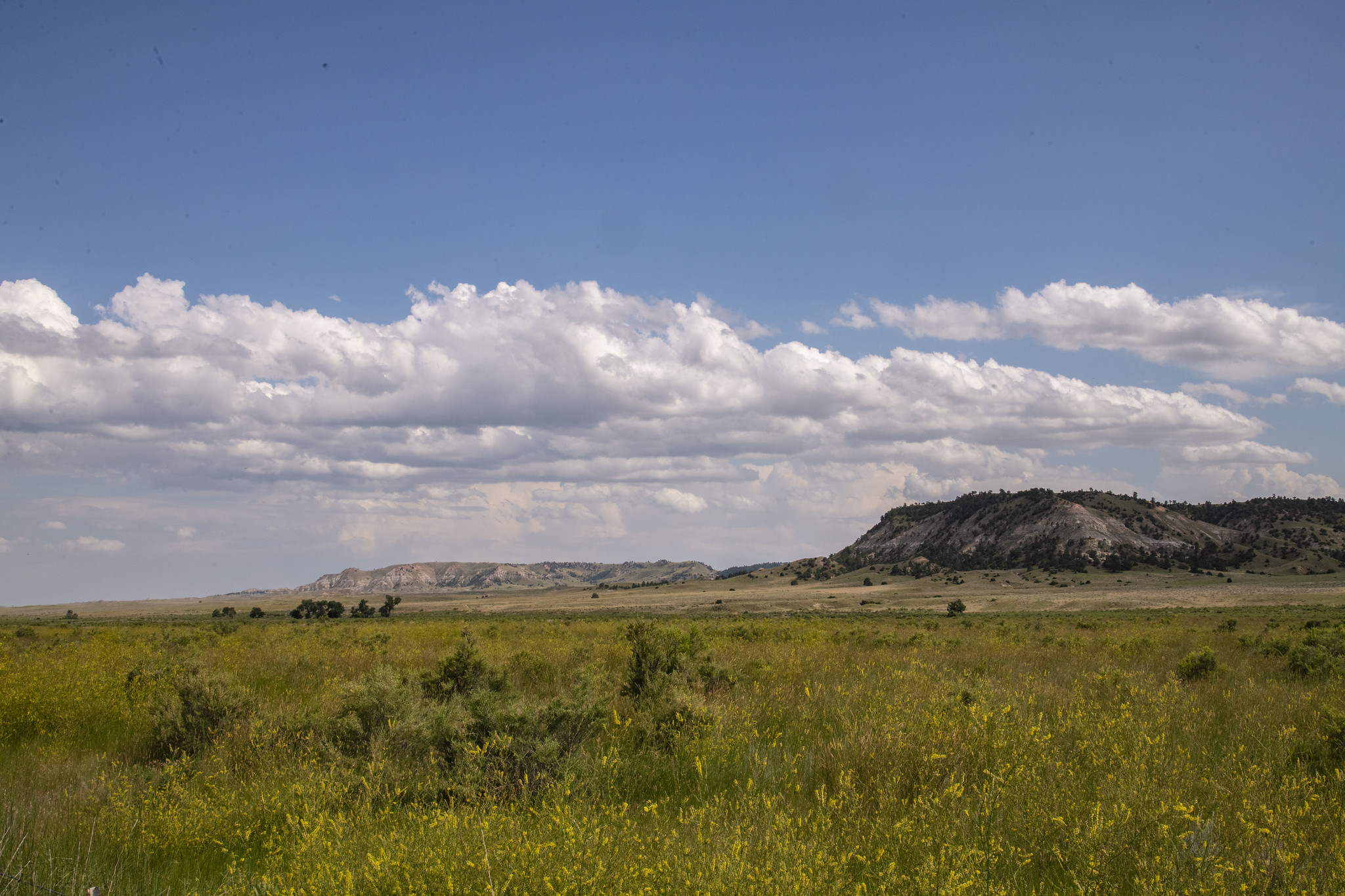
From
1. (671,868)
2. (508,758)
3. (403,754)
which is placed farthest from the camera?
(403,754)

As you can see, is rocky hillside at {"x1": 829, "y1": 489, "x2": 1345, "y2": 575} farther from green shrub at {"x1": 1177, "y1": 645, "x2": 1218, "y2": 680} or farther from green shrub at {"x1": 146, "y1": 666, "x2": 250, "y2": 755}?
green shrub at {"x1": 146, "y1": 666, "x2": 250, "y2": 755}

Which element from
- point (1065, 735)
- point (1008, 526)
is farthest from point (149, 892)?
point (1008, 526)

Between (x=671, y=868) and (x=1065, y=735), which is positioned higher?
(x=671, y=868)

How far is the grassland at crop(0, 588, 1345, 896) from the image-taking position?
4.33m

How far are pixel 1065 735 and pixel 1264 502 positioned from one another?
22408 cm

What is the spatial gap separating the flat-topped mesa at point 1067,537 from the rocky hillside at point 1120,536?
30 centimetres

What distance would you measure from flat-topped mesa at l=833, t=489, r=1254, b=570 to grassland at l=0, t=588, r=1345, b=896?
142 meters

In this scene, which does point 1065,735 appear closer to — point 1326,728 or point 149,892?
point 1326,728

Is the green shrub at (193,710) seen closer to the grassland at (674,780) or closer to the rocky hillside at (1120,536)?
the grassland at (674,780)

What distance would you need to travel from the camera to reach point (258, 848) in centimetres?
578

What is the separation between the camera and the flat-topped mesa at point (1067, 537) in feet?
454

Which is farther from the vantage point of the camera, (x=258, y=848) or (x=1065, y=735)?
(x=1065, y=735)

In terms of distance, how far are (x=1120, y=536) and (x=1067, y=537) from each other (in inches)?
565

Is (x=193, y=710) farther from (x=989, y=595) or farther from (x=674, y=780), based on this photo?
(x=989, y=595)
